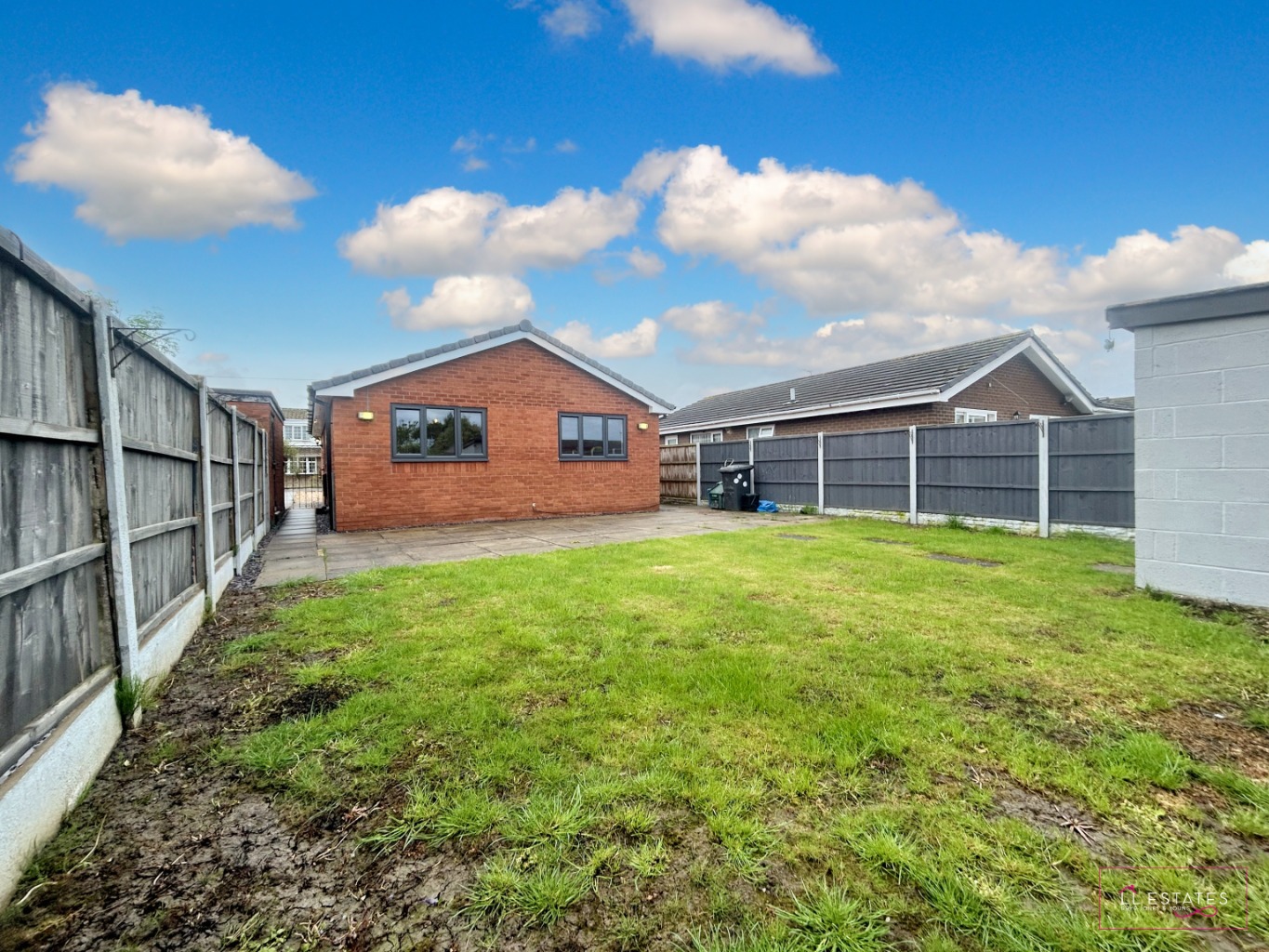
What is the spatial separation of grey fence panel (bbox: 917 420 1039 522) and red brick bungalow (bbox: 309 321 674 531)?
21.6 feet

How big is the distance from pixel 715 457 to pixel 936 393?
6.20 m

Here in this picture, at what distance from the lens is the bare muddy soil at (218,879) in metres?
1.46

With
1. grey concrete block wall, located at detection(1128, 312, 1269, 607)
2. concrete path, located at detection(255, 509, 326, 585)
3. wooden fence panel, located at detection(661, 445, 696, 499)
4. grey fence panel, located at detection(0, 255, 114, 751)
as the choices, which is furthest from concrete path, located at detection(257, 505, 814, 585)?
grey concrete block wall, located at detection(1128, 312, 1269, 607)

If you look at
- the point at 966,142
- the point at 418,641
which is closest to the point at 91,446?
the point at 418,641

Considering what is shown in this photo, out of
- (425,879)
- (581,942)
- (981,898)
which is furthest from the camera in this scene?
(425,879)

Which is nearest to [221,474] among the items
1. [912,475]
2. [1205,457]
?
[1205,457]

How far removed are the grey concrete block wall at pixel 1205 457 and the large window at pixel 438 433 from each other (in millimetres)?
11016

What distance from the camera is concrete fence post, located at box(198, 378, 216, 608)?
4.45 meters

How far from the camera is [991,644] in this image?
370cm

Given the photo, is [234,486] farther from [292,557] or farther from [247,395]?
[247,395]

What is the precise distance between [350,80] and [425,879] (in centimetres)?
1276

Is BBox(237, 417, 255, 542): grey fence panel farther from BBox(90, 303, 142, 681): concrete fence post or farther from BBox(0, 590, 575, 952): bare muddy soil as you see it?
BBox(0, 590, 575, 952): bare muddy soil

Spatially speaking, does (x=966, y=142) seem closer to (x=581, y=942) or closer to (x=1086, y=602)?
(x=1086, y=602)

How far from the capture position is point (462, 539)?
9352mm
